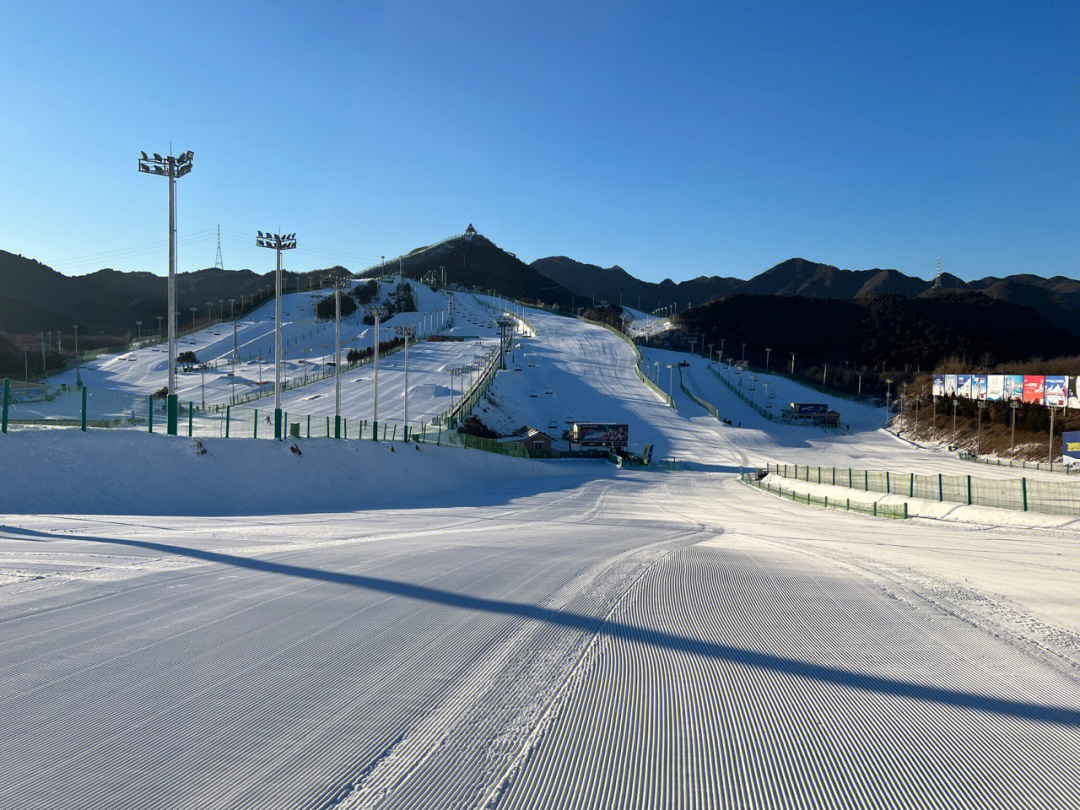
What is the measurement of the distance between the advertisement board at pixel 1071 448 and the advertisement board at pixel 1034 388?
2549cm

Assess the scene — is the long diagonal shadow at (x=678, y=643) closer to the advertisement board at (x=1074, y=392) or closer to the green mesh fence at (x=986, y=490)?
the green mesh fence at (x=986, y=490)

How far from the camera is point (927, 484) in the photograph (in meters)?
26.7

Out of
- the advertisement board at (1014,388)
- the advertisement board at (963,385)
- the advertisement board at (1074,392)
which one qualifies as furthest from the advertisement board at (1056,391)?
the advertisement board at (963,385)

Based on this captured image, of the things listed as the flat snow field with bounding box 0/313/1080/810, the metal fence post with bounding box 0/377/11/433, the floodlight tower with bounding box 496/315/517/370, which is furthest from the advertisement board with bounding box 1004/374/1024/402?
the metal fence post with bounding box 0/377/11/433

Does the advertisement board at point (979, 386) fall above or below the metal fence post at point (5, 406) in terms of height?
above

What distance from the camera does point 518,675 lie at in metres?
4.99

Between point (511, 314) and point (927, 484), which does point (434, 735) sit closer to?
point (927, 484)

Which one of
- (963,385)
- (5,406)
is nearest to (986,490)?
(5,406)

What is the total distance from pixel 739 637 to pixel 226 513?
17.9 meters

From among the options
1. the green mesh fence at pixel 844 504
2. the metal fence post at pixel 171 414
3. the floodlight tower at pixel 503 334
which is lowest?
the green mesh fence at pixel 844 504

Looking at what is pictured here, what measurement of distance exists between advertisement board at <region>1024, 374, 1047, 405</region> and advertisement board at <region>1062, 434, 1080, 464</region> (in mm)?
25492

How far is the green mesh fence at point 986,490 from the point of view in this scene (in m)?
20.0

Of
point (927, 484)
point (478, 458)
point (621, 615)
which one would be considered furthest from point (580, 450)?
point (621, 615)

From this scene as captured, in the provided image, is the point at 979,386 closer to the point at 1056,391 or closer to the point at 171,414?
the point at 1056,391
